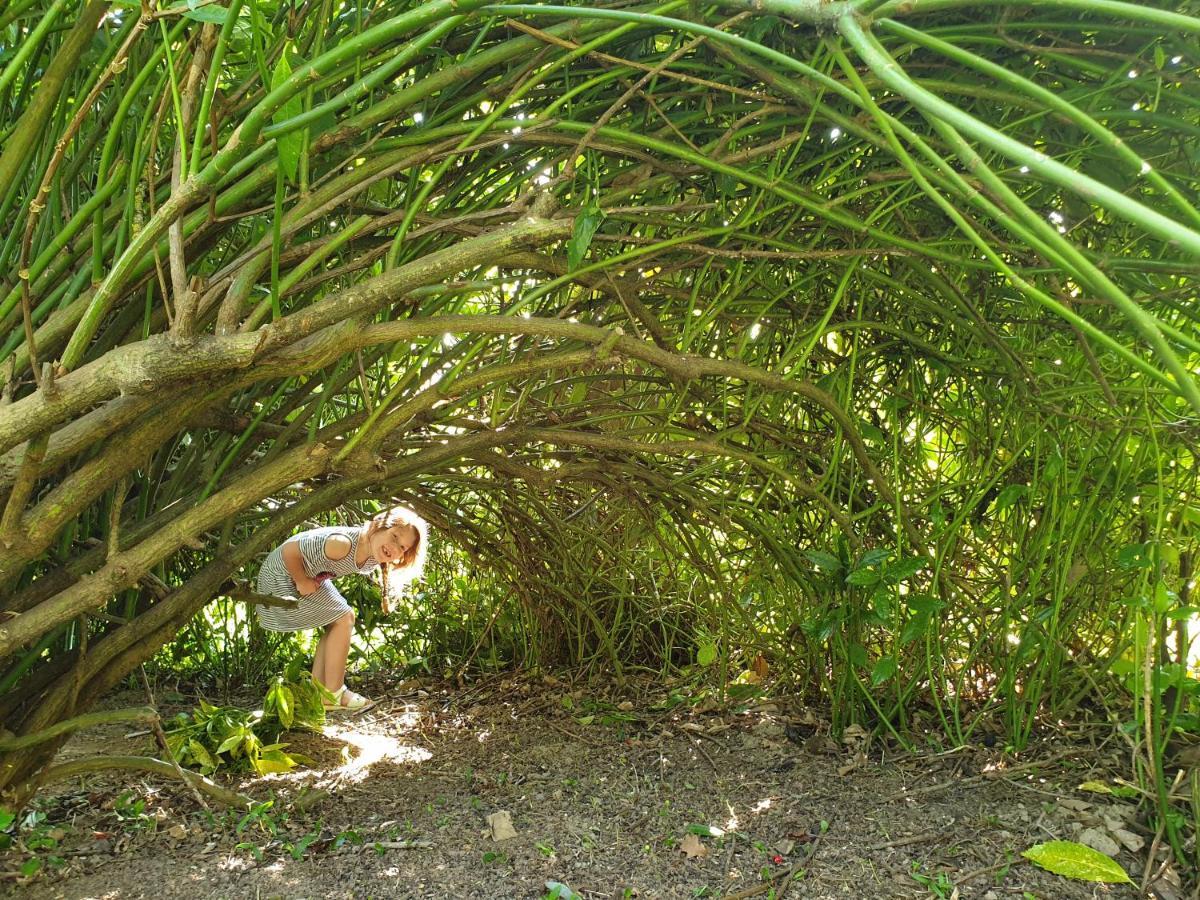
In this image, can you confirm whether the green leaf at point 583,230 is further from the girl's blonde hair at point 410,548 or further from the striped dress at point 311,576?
the striped dress at point 311,576

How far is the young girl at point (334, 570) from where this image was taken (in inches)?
121

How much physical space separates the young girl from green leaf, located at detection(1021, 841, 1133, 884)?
201cm

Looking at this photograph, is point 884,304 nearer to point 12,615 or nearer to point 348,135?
point 348,135

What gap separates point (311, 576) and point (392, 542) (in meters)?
0.40

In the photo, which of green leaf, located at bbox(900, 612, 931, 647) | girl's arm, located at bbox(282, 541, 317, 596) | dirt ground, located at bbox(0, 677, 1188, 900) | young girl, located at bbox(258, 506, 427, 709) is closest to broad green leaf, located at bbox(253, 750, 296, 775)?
dirt ground, located at bbox(0, 677, 1188, 900)

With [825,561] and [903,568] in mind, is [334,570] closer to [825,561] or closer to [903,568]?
[825,561]

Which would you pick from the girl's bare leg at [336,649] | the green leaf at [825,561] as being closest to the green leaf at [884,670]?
the green leaf at [825,561]

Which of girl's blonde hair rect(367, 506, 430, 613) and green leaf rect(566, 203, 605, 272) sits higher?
green leaf rect(566, 203, 605, 272)

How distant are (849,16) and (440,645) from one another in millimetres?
3400

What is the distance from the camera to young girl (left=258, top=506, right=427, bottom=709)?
308 centimetres

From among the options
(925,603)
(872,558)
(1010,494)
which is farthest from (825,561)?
(1010,494)

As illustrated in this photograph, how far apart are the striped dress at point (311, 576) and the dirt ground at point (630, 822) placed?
67cm

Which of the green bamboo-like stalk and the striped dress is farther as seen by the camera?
the striped dress

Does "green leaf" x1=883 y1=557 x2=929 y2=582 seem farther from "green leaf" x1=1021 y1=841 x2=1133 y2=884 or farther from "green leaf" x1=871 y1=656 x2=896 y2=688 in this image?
"green leaf" x1=1021 y1=841 x2=1133 y2=884
